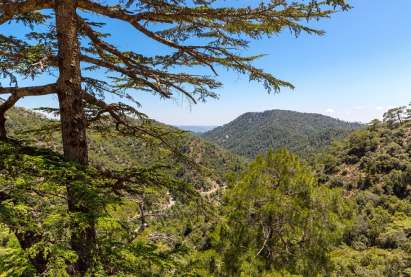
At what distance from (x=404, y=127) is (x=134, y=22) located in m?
95.3

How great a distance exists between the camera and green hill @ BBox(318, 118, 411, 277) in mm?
38938

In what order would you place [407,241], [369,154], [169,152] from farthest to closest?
1. [369,154]
2. [407,241]
3. [169,152]

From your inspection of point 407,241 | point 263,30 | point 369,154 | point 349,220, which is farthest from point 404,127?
point 263,30

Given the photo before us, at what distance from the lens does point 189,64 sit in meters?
4.77

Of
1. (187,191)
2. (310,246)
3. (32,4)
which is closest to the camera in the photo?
(32,4)

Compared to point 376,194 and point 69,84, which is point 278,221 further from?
point 376,194

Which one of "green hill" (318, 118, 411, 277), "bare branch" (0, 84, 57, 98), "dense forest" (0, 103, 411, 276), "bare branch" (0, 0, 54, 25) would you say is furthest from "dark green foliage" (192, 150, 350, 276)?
"green hill" (318, 118, 411, 277)

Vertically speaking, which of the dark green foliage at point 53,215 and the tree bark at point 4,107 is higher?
the tree bark at point 4,107

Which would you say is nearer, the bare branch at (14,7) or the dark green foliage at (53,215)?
the dark green foliage at (53,215)

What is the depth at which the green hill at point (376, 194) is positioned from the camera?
3894 cm

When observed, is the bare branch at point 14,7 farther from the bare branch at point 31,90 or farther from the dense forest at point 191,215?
the dense forest at point 191,215

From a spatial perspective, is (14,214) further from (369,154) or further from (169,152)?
(369,154)

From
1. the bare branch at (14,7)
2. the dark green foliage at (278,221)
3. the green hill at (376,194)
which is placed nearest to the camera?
A: the bare branch at (14,7)

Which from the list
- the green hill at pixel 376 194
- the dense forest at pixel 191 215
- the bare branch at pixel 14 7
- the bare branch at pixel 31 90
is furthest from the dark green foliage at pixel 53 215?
the green hill at pixel 376 194
